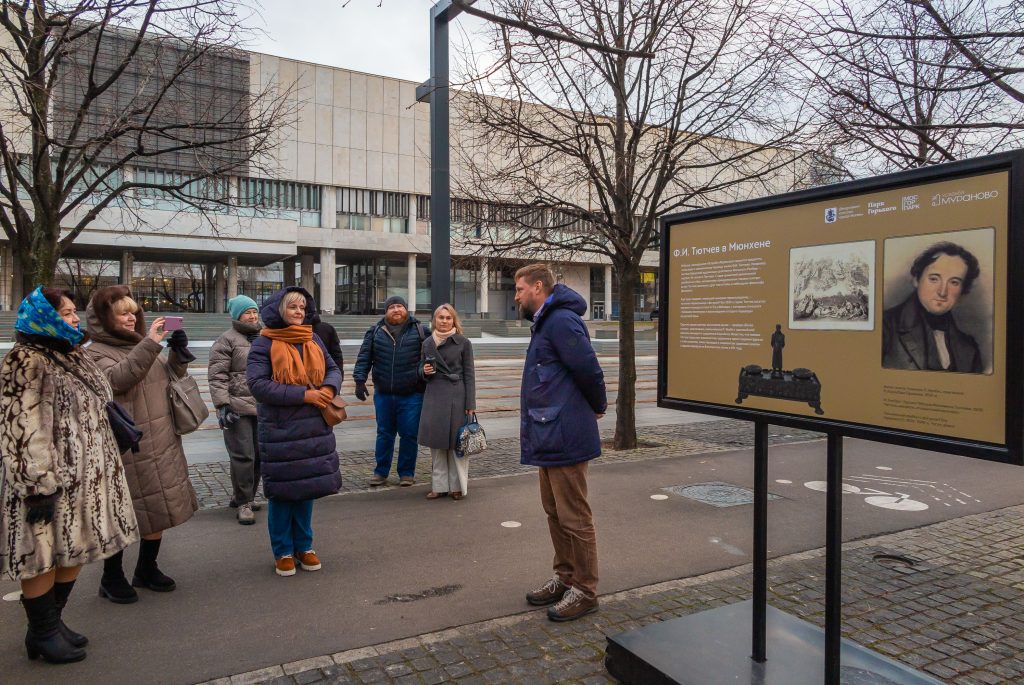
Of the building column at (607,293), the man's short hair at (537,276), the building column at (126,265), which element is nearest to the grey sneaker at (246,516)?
the man's short hair at (537,276)

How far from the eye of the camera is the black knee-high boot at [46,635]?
3439 mm

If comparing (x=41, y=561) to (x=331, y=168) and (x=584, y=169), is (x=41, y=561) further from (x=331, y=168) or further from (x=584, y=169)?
(x=331, y=168)

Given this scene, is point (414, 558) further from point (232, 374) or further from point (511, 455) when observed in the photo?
point (511, 455)

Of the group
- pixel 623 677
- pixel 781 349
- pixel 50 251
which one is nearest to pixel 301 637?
pixel 623 677

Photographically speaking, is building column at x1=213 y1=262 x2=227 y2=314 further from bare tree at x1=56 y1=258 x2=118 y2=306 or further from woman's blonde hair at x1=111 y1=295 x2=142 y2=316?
woman's blonde hair at x1=111 y1=295 x2=142 y2=316

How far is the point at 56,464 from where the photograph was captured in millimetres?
3373

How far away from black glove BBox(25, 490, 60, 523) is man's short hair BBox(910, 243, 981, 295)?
3.94 metres

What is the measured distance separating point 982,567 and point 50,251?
930cm

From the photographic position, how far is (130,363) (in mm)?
4129

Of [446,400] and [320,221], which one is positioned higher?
[320,221]

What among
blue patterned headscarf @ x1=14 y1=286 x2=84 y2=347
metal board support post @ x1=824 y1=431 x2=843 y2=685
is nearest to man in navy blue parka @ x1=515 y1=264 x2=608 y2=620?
metal board support post @ x1=824 y1=431 x2=843 y2=685

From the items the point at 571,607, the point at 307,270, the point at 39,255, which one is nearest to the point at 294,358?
the point at 571,607

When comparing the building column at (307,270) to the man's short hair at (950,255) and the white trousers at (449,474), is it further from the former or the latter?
the man's short hair at (950,255)

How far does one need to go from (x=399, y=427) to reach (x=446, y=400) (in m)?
0.89
